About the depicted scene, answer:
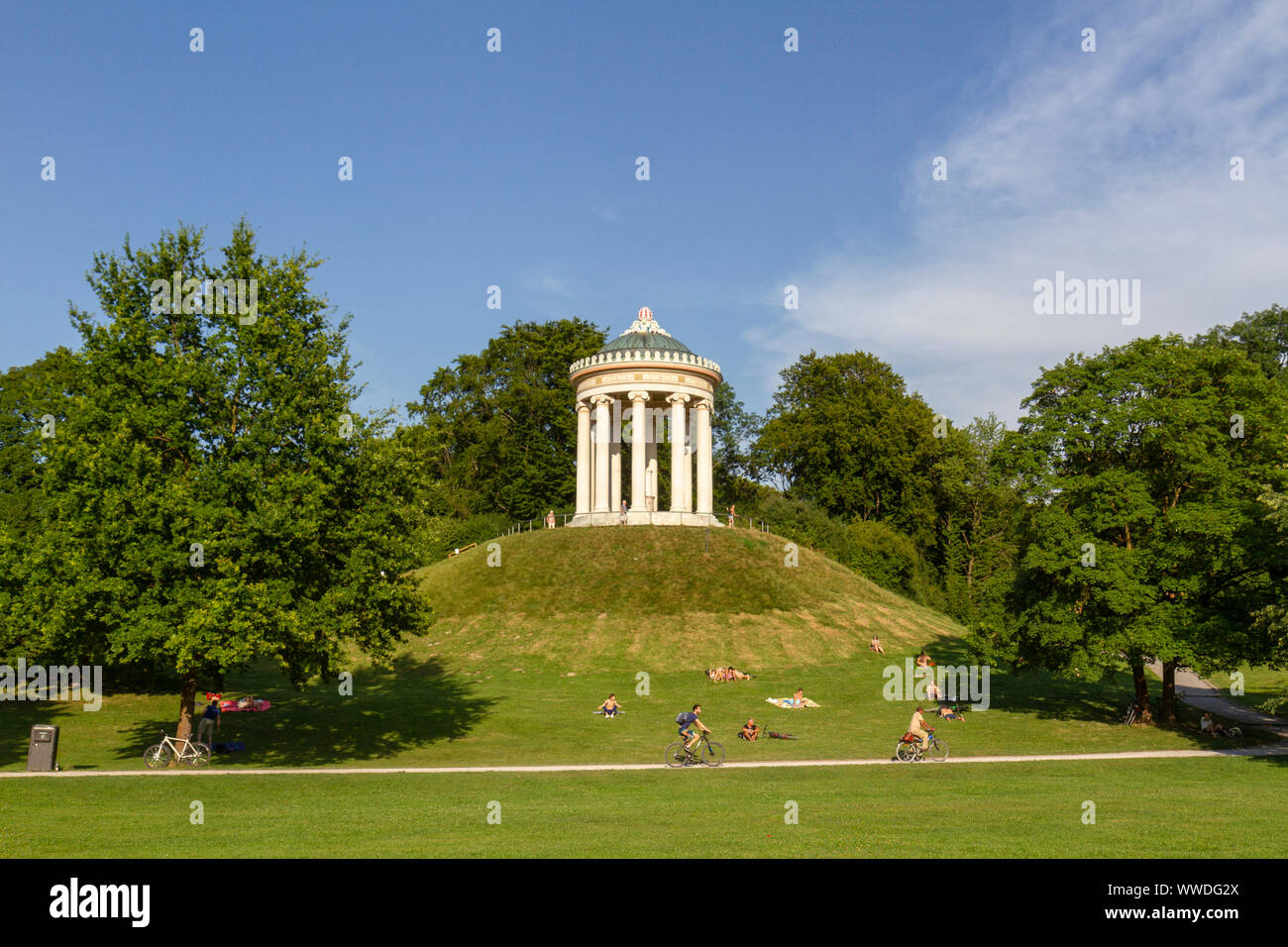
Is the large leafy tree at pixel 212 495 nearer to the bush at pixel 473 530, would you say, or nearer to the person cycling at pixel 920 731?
the person cycling at pixel 920 731

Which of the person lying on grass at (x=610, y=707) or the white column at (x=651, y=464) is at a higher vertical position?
the white column at (x=651, y=464)

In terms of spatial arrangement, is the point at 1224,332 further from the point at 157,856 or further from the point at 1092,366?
the point at 157,856

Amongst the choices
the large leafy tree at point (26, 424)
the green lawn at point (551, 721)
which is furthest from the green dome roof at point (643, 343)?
the large leafy tree at point (26, 424)

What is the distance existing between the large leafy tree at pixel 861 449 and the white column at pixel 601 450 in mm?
23508

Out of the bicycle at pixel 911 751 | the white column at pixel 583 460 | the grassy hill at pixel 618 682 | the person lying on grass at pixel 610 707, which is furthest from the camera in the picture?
the white column at pixel 583 460

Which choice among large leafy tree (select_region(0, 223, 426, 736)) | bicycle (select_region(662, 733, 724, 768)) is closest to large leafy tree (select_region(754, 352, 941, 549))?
bicycle (select_region(662, 733, 724, 768))

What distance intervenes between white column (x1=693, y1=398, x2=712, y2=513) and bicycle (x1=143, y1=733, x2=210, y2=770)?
141 feet

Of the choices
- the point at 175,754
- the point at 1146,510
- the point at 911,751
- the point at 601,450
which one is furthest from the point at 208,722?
the point at 601,450

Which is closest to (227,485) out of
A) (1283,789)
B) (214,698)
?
(214,698)

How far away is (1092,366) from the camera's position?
33406 millimetres

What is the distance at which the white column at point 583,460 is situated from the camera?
6500 centimetres

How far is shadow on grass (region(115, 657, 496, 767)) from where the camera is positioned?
27.5m

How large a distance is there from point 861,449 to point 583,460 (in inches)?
1066

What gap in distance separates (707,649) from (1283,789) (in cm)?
3005
